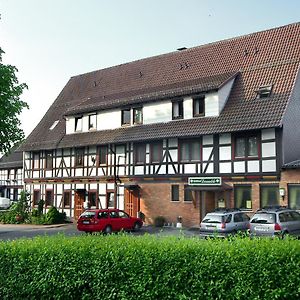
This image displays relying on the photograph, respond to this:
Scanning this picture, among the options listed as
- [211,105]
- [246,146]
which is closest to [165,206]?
[246,146]

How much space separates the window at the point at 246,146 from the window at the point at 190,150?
265 centimetres

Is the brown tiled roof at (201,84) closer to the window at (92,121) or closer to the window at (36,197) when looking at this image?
the window at (92,121)

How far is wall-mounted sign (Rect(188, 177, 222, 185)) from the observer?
2728 cm

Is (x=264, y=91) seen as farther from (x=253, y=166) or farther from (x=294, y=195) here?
(x=294, y=195)

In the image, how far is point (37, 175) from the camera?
3991 cm

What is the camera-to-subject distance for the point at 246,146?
2662 centimetres

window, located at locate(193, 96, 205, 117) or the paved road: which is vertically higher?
window, located at locate(193, 96, 205, 117)

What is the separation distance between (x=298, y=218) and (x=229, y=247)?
48.0ft

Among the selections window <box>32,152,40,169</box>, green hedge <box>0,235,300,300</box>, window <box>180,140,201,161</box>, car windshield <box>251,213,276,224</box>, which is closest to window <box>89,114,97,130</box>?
window <box>32,152,40,169</box>

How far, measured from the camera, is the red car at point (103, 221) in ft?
87.1

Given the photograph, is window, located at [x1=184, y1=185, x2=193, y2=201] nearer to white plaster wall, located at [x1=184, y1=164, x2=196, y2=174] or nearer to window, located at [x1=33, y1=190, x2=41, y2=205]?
white plaster wall, located at [x1=184, y1=164, x2=196, y2=174]

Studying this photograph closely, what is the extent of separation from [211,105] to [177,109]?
2747 millimetres

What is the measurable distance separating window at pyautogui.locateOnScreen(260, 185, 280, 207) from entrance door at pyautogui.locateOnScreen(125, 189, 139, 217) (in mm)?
9221

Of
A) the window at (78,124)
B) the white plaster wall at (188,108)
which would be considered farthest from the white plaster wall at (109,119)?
the white plaster wall at (188,108)
